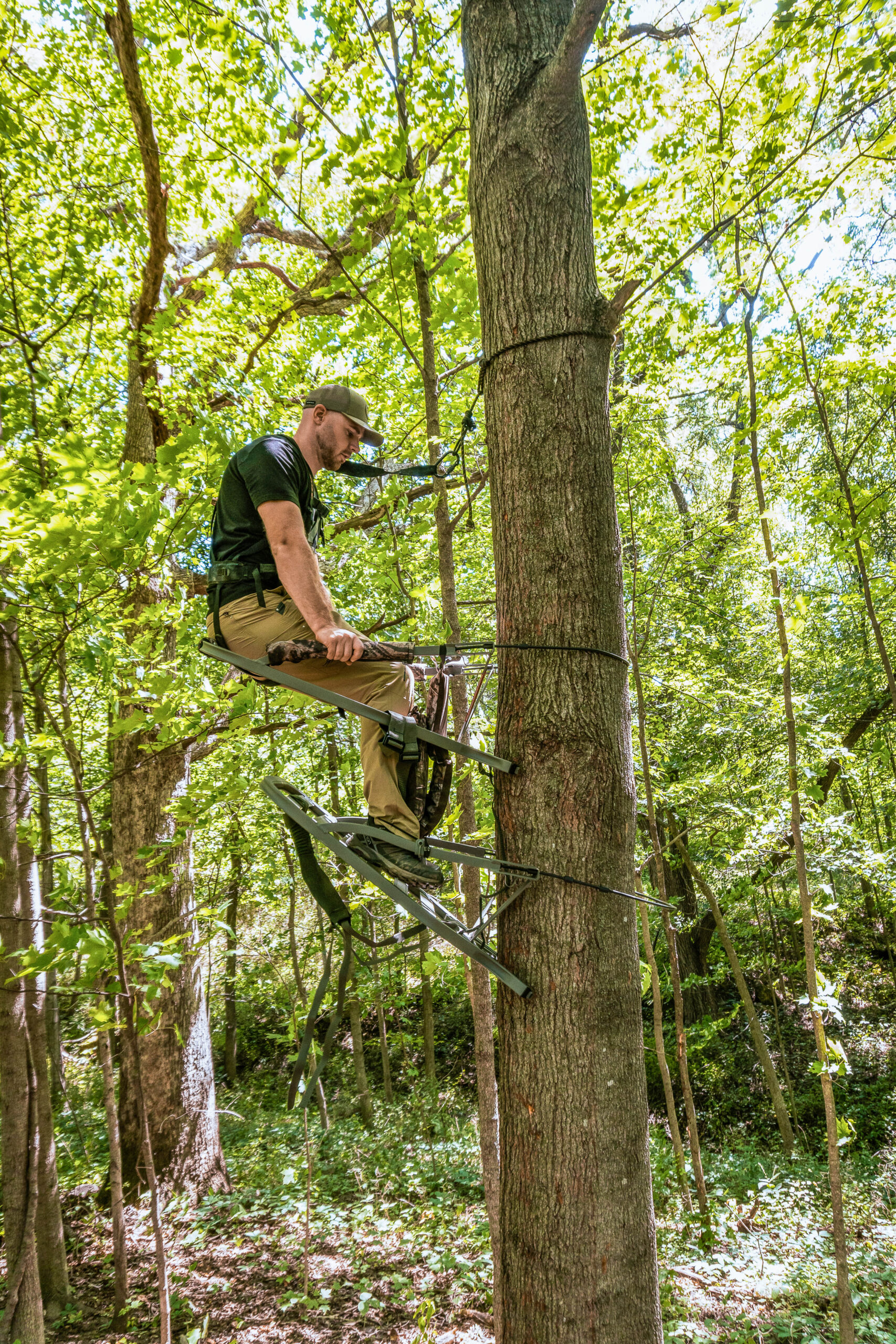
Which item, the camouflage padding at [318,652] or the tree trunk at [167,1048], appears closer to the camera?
the camouflage padding at [318,652]

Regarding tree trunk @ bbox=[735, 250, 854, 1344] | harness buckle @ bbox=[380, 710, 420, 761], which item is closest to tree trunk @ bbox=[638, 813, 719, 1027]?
tree trunk @ bbox=[735, 250, 854, 1344]

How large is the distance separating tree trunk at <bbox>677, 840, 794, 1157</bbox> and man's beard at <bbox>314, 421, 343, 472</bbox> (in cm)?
854

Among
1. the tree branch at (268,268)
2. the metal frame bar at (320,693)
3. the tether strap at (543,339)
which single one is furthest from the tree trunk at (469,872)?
the tree branch at (268,268)

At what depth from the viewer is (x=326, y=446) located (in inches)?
110

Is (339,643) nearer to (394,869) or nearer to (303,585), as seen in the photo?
(303,585)

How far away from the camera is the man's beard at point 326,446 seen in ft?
9.11

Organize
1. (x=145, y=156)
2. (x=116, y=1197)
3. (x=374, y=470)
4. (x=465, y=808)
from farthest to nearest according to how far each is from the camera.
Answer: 1. (x=145, y=156)
2. (x=116, y=1197)
3. (x=465, y=808)
4. (x=374, y=470)

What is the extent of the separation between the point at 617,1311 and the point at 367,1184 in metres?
6.93

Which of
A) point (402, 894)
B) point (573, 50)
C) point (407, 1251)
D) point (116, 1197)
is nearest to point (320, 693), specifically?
point (402, 894)

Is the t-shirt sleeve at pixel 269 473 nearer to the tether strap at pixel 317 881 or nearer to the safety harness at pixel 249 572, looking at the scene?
the safety harness at pixel 249 572

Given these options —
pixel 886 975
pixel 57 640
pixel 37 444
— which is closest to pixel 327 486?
pixel 37 444

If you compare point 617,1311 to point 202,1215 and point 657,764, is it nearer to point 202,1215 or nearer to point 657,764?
point 202,1215

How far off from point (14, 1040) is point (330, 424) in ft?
13.2

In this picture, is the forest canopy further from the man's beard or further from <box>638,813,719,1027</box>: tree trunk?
<box>638,813,719,1027</box>: tree trunk
